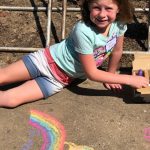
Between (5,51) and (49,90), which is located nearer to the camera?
(49,90)

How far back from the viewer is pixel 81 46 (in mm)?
2830

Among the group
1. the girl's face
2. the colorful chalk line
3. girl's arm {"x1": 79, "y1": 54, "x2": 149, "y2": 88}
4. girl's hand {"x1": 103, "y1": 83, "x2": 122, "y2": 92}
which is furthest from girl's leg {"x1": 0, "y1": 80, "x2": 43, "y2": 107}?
the girl's face

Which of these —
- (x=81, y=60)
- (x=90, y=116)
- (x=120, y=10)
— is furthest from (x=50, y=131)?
(x=120, y=10)

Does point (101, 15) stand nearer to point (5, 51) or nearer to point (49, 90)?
point (49, 90)

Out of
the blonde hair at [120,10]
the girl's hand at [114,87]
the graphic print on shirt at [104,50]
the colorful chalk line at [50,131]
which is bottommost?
the colorful chalk line at [50,131]

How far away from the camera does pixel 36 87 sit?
303cm

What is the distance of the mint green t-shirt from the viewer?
2.82m

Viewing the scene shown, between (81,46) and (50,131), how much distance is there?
59cm

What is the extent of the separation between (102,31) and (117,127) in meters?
0.65

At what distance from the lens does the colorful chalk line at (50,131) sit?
264cm

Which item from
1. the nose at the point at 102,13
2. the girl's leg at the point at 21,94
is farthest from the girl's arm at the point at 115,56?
the girl's leg at the point at 21,94

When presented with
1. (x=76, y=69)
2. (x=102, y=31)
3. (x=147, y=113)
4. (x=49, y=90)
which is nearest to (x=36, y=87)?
(x=49, y=90)

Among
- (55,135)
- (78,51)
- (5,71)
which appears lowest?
(55,135)

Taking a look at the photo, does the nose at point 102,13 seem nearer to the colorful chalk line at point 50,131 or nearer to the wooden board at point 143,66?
the wooden board at point 143,66
